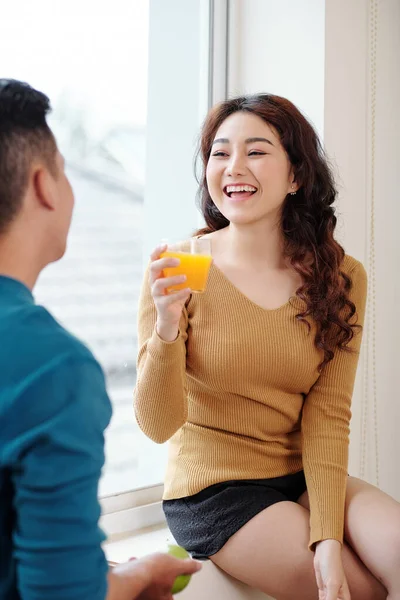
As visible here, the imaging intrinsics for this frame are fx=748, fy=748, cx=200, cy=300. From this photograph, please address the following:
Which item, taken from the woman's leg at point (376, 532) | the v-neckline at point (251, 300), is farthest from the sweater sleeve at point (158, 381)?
the woman's leg at point (376, 532)

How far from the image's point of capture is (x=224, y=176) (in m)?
2.01

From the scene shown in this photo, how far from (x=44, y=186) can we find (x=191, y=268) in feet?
1.94

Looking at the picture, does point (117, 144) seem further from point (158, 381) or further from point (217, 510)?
point (217, 510)

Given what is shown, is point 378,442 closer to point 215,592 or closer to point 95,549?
point 215,592

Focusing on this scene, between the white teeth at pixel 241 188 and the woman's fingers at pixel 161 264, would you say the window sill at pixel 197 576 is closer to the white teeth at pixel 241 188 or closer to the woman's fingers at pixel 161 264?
the woman's fingers at pixel 161 264

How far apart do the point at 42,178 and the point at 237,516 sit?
1090 mm

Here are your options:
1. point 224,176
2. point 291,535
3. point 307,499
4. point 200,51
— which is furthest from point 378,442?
point 200,51

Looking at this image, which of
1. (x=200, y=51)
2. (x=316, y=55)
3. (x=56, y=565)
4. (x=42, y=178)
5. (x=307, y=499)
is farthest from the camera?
(x=200, y=51)

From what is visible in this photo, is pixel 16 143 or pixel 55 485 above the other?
pixel 16 143

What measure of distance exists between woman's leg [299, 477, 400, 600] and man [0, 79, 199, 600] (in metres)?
0.90

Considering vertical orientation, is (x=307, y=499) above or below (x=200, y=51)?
below

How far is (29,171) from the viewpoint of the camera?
990mm

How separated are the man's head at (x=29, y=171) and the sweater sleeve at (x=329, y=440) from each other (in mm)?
1073

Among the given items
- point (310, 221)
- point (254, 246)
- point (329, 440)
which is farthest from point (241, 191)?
point (329, 440)
